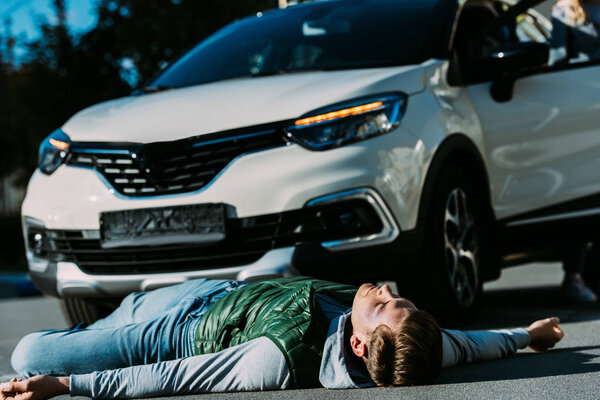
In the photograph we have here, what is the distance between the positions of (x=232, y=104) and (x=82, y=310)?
1472 millimetres

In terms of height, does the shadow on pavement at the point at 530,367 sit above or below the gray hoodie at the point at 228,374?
below

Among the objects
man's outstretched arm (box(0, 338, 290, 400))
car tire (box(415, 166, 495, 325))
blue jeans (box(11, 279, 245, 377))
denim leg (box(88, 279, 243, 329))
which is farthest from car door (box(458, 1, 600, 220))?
man's outstretched arm (box(0, 338, 290, 400))

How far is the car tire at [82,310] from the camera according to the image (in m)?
5.48

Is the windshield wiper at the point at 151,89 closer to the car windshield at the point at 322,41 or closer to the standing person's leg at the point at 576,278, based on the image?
the car windshield at the point at 322,41

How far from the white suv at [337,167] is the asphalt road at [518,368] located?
0.37 meters

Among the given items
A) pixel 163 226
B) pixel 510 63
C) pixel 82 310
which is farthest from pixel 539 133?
pixel 82 310

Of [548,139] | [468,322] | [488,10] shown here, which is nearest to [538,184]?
[548,139]

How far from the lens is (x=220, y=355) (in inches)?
143

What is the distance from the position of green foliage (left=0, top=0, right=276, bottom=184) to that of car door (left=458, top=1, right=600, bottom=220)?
10449mm

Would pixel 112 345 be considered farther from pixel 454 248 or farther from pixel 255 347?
pixel 454 248

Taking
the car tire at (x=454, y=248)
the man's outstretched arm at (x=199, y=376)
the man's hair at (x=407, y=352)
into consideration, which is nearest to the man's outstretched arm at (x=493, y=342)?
the man's hair at (x=407, y=352)

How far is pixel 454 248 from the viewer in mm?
5184

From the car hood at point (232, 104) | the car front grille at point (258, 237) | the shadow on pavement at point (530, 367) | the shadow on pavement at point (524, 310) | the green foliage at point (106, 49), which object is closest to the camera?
the shadow on pavement at point (530, 367)

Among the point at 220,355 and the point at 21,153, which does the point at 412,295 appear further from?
the point at 21,153
